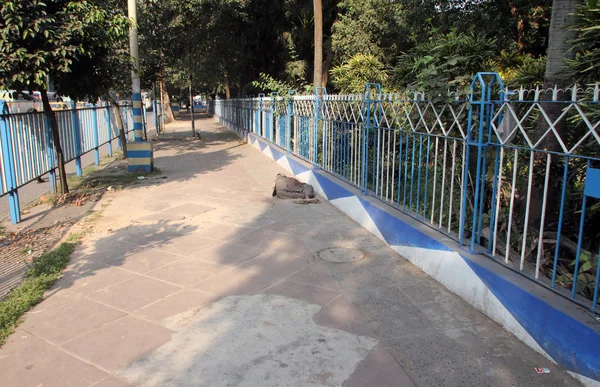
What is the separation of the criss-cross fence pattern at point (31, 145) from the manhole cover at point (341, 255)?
16.2 ft

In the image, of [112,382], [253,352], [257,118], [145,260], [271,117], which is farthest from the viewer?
[257,118]

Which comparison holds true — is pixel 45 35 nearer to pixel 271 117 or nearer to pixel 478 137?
pixel 478 137

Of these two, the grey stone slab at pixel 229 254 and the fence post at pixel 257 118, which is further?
the fence post at pixel 257 118

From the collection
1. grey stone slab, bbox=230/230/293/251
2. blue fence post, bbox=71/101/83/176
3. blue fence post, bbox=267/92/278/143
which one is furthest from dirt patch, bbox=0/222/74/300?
blue fence post, bbox=267/92/278/143

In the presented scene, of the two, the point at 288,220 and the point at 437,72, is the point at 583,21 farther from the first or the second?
the point at 288,220

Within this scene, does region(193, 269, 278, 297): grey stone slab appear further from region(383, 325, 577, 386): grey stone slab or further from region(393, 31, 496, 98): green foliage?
region(393, 31, 496, 98): green foliage

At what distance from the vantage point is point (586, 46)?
382cm

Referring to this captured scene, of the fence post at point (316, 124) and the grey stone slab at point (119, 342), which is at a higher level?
the fence post at point (316, 124)

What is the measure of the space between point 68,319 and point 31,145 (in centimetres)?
503

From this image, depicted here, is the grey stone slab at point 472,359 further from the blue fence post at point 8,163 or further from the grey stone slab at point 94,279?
the blue fence post at point 8,163

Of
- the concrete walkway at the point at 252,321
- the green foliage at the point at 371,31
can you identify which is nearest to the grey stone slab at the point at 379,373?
the concrete walkway at the point at 252,321

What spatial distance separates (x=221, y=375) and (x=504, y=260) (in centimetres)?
249

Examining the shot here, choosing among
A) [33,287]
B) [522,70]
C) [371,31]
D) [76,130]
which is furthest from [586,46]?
[371,31]

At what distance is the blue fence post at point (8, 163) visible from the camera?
6.61 m
